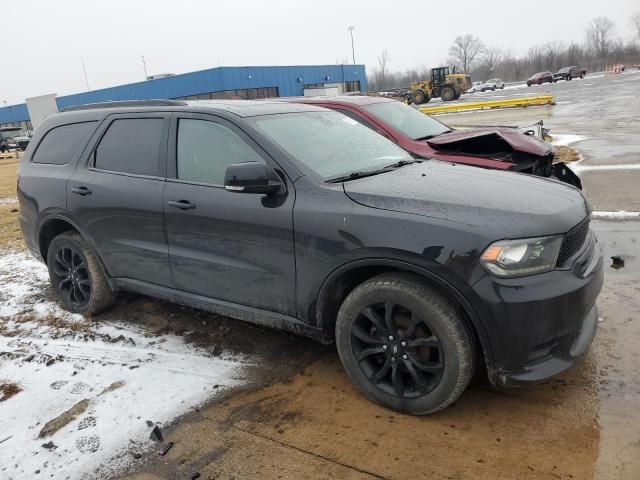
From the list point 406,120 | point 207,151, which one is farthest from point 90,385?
point 406,120

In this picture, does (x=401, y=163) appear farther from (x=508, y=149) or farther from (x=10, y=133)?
(x=10, y=133)

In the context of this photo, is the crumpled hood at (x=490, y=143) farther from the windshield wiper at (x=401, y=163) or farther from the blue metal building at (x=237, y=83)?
the blue metal building at (x=237, y=83)

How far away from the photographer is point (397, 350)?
9.56 feet

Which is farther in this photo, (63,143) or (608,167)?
(608,167)

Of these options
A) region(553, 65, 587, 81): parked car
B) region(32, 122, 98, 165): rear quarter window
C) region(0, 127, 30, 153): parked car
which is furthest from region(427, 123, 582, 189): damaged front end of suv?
region(553, 65, 587, 81): parked car

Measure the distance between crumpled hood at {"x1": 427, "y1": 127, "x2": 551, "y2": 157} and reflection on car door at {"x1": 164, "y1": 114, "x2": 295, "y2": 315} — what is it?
10.5ft

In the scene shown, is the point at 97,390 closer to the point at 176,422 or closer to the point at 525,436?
the point at 176,422

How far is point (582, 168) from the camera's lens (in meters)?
9.46

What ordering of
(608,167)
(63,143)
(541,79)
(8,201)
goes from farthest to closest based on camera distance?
(541,79)
(8,201)
(608,167)
(63,143)

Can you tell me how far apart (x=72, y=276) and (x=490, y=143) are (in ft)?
15.3

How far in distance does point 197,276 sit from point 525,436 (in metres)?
2.31

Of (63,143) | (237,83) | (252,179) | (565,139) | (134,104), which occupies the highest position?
(237,83)

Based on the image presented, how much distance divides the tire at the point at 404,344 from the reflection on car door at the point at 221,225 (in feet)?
1.57

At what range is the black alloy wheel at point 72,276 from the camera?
4.59 metres
